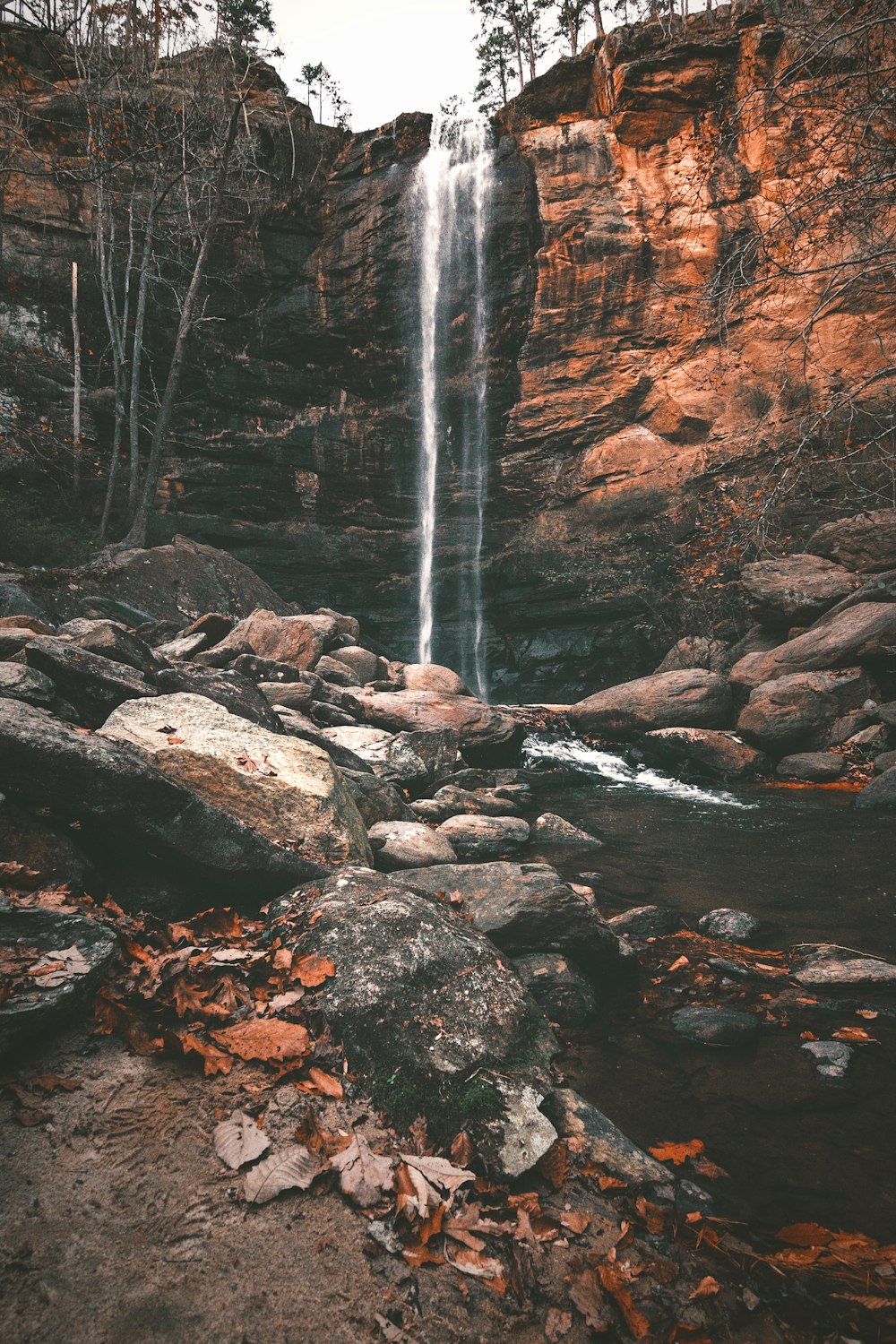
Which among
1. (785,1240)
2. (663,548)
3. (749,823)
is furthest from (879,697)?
(785,1240)

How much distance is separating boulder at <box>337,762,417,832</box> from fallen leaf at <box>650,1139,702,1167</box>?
3198 millimetres

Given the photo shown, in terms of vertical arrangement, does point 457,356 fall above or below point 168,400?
above

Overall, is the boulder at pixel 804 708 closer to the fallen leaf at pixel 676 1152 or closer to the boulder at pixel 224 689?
the boulder at pixel 224 689

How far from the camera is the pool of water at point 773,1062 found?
2303mm

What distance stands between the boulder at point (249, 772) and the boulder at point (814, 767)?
7874mm

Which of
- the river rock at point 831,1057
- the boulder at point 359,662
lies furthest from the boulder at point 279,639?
the river rock at point 831,1057

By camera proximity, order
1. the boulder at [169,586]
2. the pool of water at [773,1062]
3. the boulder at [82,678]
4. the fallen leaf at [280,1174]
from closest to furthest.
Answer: the fallen leaf at [280,1174] → the pool of water at [773,1062] → the boulder at [82,678] → the boulder at [169,586]

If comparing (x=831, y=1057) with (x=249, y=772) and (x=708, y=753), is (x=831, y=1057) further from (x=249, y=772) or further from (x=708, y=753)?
(x=708, y=753)

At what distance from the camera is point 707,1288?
1748 mm

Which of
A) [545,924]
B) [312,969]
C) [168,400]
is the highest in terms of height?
[168,400]

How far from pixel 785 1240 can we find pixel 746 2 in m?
25.4

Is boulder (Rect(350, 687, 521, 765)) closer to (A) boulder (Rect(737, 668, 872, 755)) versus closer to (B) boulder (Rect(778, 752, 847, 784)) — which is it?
(A) boulder (Rect(737, 668, 872, 755))

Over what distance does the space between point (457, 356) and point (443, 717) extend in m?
14.2

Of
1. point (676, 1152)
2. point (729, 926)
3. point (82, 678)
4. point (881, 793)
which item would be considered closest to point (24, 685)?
point (82, 678)
